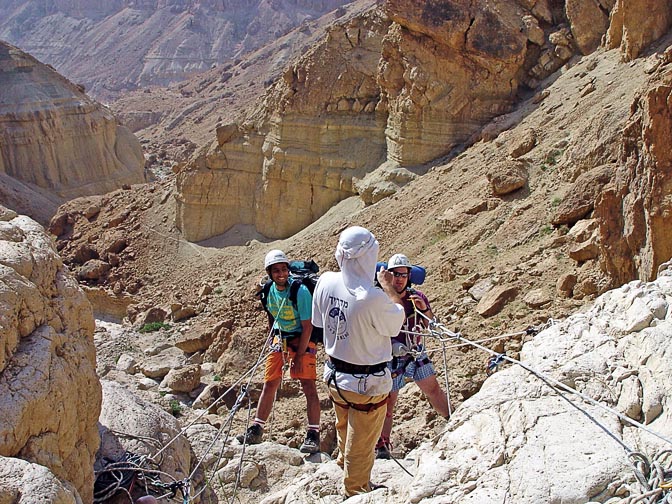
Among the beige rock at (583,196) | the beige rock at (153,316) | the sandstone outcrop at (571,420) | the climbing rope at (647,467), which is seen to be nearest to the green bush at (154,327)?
the beige rock at (153,316)

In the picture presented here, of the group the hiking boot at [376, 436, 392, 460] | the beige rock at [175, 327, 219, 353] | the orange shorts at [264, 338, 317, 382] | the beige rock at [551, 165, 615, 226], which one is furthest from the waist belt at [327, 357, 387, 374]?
the beige rock at [175, 327, 219, 353]

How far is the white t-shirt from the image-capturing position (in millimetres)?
4621

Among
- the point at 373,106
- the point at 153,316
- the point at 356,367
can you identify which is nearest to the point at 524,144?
the point at 373,106

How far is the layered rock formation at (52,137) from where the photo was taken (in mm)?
29875

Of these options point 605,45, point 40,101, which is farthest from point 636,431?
point 40,101

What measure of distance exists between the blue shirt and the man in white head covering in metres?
1.62

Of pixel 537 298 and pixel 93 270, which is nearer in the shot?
pixel 537 298

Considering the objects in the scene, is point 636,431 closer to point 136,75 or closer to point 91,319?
point 91,319

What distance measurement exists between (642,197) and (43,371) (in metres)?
5.16

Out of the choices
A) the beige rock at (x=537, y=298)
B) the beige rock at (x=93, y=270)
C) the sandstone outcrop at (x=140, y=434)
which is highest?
the beige rock at (x=537, y=298)

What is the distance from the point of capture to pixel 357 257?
458 cm

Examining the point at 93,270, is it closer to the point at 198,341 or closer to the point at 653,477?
the point at 198,341

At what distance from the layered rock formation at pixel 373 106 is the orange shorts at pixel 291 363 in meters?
8.50

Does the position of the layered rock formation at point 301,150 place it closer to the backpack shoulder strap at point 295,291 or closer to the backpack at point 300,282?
the backpack at point 300,282
